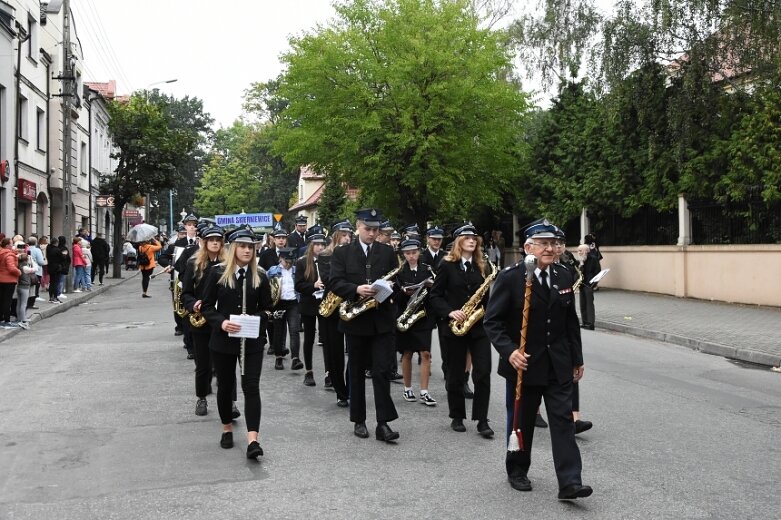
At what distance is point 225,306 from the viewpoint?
6.42 meters

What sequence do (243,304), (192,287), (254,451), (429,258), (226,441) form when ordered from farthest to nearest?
(429,258)
(192,287)
(226,441)
(243,304)
(254,451)

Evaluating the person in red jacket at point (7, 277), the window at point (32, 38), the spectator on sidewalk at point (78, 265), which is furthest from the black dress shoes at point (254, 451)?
the window at point (32, 38)

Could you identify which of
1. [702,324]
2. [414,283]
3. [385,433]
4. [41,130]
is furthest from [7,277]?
[41,130]

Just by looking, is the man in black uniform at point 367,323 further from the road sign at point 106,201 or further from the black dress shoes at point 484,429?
the road sign at point 106,201

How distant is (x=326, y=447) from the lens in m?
6.53

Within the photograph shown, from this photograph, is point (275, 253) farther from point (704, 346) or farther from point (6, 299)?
point (704, 346)

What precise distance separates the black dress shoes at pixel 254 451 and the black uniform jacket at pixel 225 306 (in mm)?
726

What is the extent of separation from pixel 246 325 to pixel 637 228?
2070cm

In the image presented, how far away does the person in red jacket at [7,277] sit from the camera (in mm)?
14797

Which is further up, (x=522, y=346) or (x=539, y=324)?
(x=539, y=324)

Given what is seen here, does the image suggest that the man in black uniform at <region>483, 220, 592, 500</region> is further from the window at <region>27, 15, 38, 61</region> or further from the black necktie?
the window at <region>27, 15, 38, 61</region>

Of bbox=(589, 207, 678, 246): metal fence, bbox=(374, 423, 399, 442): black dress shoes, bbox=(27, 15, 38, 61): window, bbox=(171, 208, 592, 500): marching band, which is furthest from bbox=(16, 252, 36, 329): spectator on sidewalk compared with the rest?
bbox=(589, 207, 678, 246): metal fence

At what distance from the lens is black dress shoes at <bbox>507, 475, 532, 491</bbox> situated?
528 cm

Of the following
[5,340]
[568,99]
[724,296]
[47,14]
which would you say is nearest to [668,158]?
[724,296]
